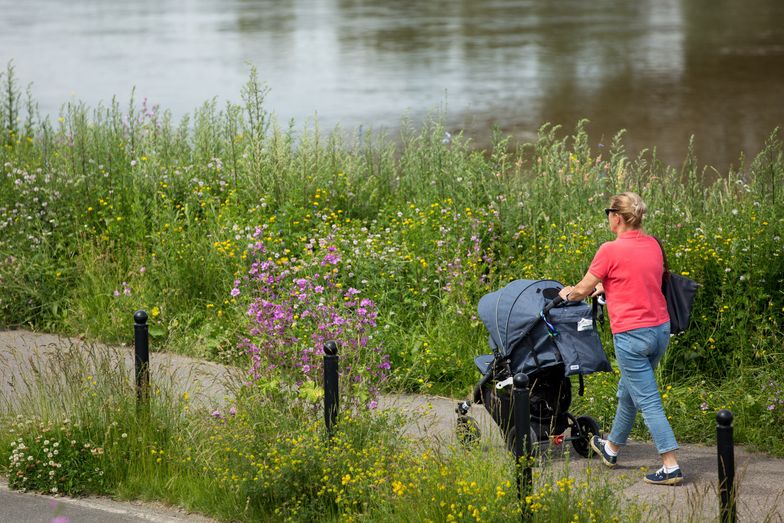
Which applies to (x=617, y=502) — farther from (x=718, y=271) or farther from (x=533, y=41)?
(x=533, y=41)

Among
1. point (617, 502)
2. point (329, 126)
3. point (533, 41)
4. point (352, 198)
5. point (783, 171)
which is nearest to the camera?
point (617, 502)

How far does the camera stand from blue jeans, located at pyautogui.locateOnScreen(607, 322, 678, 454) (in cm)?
667

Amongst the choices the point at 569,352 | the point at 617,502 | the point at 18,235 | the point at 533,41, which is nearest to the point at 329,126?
the point at 18,235

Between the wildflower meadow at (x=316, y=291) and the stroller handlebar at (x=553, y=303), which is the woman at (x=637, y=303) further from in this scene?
the wildflower meadow at (x=316, y=291)

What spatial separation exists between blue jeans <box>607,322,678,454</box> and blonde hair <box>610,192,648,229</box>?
2.09 feet

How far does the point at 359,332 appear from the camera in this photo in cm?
776

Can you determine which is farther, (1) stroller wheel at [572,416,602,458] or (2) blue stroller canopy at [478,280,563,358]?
(1) stroller wheel at [572,416,602,458]

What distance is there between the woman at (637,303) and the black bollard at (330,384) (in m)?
1.41

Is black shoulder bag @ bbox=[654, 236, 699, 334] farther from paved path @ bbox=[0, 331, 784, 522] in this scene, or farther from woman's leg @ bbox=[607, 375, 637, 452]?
paved path @ bbox=[0, 331, 784, 522]

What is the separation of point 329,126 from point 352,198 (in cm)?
789

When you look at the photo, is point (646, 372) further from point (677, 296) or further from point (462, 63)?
point (462, 63)

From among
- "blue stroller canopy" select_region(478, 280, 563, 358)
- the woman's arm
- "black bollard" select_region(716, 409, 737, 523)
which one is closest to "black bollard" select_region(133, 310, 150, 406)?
"blue stroller canopy" select_region(478, 280, 563, 358)

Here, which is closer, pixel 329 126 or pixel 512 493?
pixel 512 493

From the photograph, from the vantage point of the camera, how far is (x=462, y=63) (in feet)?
81.7
